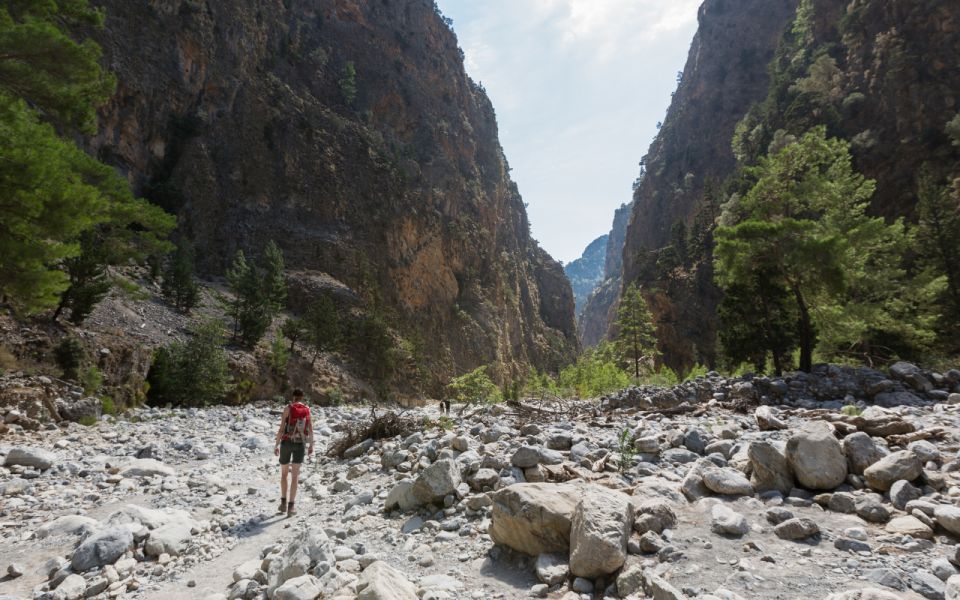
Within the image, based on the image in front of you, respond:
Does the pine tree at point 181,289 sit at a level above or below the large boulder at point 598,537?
above

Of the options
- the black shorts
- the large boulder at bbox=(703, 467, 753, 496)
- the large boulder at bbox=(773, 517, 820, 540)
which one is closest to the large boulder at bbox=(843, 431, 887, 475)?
the large boulder at bbox=(703, 467, 753, 496)

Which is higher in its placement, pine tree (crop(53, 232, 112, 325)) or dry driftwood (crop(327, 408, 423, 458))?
pine tree (crop(53, 232, 112, 325))

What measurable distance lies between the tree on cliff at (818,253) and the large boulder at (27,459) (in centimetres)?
1853

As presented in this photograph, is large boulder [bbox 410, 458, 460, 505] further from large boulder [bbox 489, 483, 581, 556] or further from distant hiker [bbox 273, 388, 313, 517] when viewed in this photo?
distant hiker [bbox 273, 388, 313, 517]

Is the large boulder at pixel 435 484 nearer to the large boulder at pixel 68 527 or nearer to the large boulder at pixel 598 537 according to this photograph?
the large boulder at pixel 598 537

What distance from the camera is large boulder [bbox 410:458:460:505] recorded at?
4952 millimetres

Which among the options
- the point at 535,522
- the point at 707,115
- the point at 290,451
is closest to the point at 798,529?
the point at 535,522

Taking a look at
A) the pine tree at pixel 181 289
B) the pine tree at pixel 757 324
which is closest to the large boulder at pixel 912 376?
the pine tree at pixel 757 324

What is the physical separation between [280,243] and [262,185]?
8234 millimetres

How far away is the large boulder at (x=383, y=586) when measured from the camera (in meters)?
2.89

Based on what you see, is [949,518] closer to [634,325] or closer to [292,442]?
[292,442]

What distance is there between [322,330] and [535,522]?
117 ft

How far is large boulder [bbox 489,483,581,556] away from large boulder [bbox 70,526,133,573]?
3.52m

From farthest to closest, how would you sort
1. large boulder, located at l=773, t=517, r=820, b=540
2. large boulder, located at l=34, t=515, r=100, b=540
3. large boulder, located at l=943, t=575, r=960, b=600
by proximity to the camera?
large boulder, located at l=34, t=515, r=100, b=540 → large boulder, located at l=773, t=517, r=820, b=540 → large boulder, located at l=943, t=575, r=960, b=600
